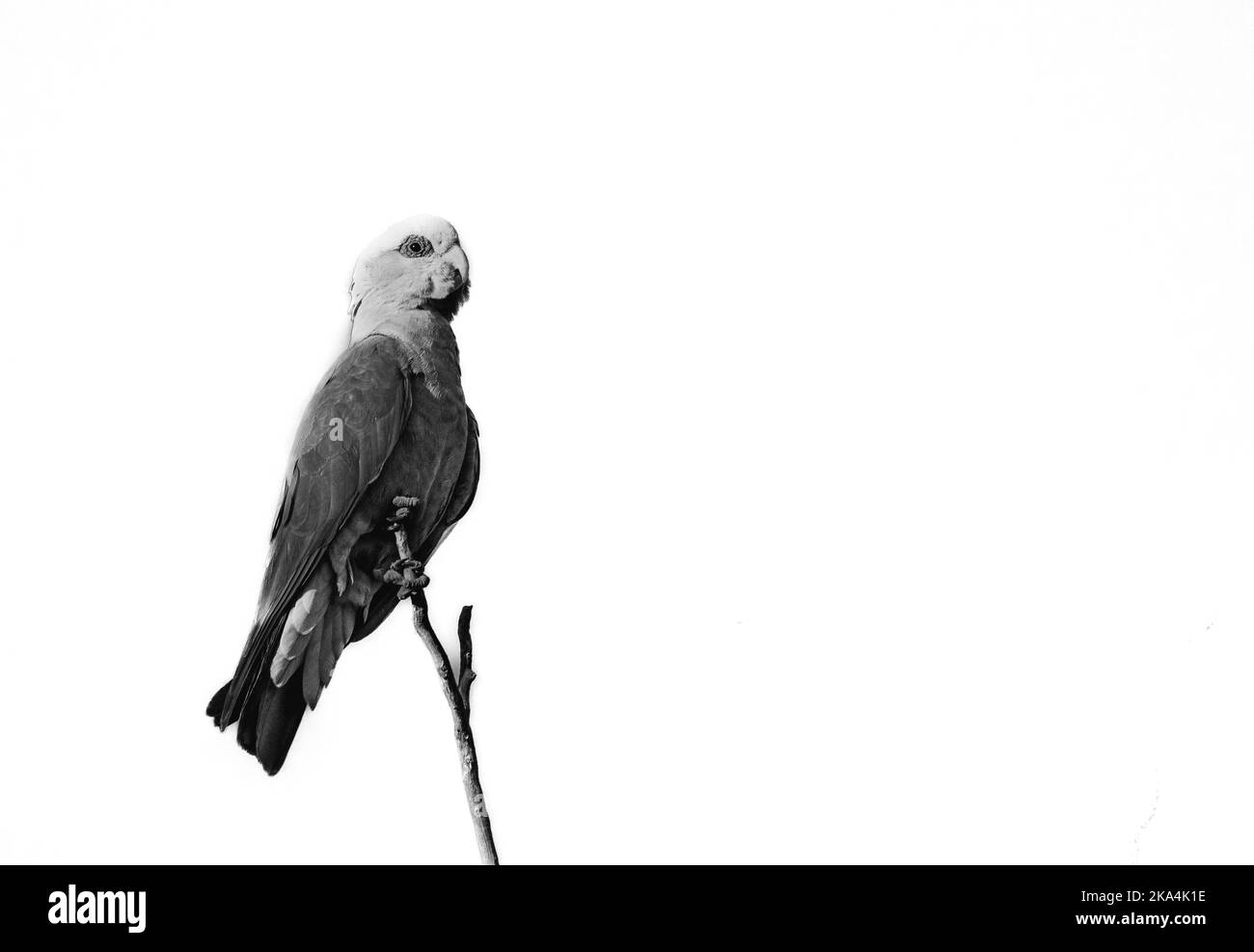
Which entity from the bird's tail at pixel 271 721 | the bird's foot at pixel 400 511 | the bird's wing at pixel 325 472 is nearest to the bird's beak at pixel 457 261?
the bird's wing at pixel 325 472

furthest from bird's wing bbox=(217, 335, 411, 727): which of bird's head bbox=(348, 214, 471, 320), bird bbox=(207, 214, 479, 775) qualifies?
bird's head bbox=(348, 214, 471, 320)

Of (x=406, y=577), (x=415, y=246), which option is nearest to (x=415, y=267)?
(x=415, y=246)

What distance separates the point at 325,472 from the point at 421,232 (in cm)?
39

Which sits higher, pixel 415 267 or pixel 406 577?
pixel 415 267

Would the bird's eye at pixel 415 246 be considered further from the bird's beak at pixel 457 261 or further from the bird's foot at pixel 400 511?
the bird's foot at pixel 400 511

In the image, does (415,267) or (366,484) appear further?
(415,267)

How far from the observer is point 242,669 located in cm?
144

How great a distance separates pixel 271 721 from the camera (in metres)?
1.45

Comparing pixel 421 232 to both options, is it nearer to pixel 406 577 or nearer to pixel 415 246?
pixel 415 246

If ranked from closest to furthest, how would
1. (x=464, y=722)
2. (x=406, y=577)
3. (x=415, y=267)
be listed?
(x=464, y=722) < (x=406, y=577) < (x=415, y=267)

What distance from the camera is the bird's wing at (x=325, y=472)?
4.76 ft
